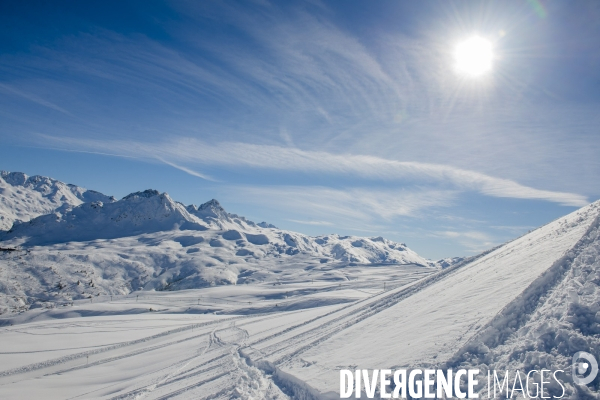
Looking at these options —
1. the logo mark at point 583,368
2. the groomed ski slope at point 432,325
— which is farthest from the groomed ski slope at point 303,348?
the logo mark at point 583,368

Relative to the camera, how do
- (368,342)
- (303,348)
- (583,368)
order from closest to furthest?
(583,368), (368,342), (303,348)

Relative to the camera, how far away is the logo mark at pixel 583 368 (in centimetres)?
910

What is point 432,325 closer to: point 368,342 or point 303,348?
point 368,342

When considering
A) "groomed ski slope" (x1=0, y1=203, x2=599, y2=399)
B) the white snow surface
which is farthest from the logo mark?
"groomed ski slope" (x1=0, y1=203, x2=599, y2=399)

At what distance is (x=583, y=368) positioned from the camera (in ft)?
30.8

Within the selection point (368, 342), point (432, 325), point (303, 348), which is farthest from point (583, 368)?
point (303, 348)

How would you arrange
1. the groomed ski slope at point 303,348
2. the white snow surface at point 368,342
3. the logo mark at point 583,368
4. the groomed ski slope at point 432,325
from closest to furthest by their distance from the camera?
the logo mark at point 583,368 < the white snow surface at point 368,342 < the groomed ski slope at point 432,325 < the groomed ski slope at point 303,348

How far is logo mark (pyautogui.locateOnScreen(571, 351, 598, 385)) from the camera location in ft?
29.9

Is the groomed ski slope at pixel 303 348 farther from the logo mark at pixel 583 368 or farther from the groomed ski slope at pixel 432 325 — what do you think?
the logo mark at pixel 583 368

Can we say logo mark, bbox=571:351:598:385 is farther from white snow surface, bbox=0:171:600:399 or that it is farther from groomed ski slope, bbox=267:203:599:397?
groomed ski slope, bbox=267:203:599:397

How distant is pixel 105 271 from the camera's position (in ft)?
564

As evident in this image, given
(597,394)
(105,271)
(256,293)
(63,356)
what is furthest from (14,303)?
(597,394)

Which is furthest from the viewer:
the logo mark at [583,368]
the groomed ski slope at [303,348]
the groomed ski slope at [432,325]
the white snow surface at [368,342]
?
the groomed ski slope at [303,348]

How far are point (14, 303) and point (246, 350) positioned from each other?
142 meters
